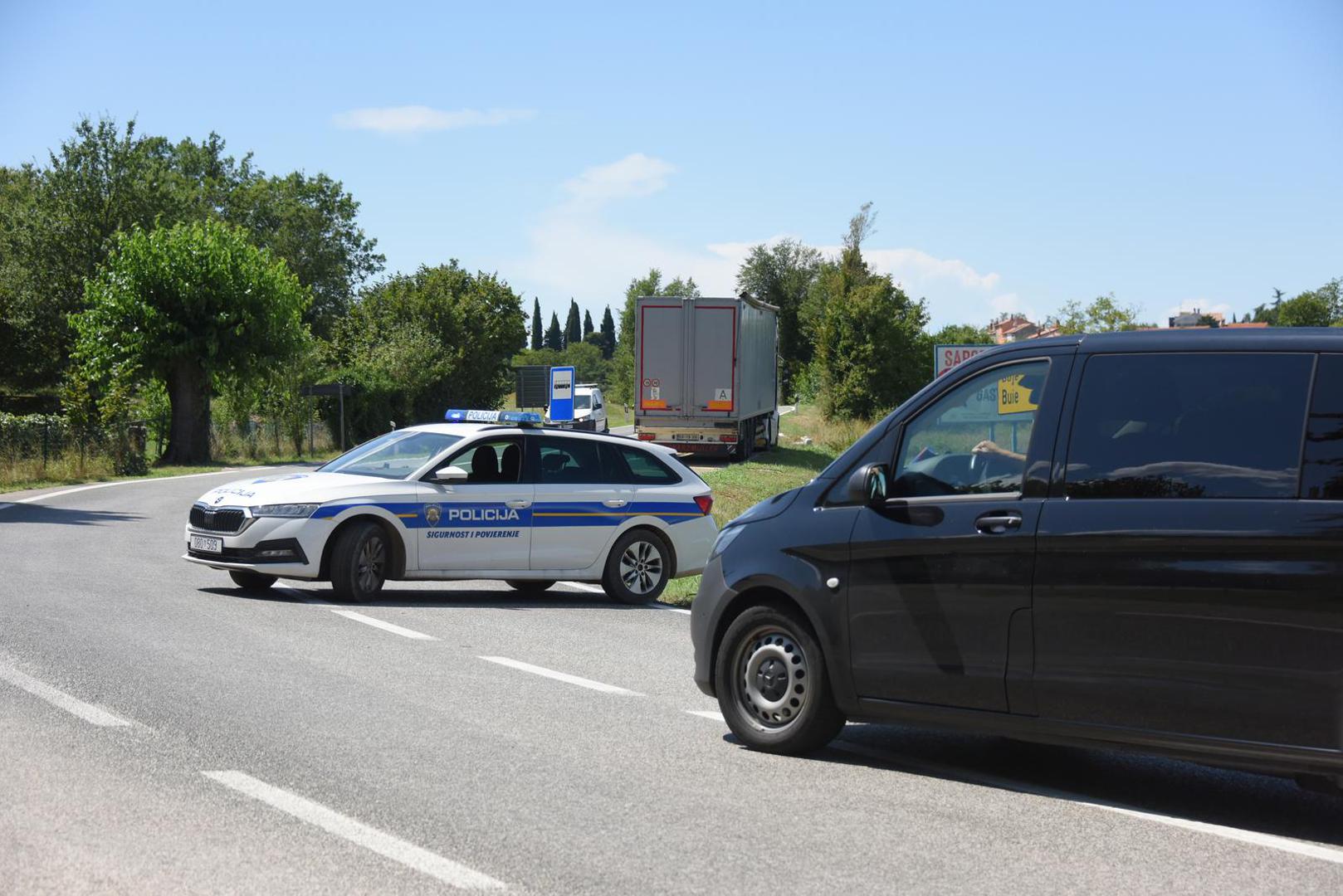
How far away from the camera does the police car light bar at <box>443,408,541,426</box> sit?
1408cm

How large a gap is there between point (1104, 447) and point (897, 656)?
1344 millimetres

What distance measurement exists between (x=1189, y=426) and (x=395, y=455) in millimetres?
9165

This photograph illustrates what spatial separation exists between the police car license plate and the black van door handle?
27.6 feet

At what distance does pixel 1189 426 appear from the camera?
5.86m

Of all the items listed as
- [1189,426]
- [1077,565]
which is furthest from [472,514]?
[1189,426]

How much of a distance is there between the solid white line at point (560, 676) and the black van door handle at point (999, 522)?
3.07 m

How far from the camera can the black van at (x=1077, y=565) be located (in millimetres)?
5492

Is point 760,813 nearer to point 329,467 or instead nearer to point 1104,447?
point 1104,447

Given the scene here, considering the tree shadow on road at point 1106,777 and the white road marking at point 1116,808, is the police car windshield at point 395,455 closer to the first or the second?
the tree shadow on road at point 1106,777

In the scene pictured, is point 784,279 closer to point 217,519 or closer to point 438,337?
point 438,337

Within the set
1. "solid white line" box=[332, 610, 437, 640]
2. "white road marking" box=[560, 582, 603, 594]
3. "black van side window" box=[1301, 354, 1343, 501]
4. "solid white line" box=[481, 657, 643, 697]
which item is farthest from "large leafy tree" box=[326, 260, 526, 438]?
"black van side window" box=[1301, 354, 1343, 501]

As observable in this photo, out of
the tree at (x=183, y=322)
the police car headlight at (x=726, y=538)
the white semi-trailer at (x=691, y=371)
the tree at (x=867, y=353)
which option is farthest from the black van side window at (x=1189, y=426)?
the tree at (x=867, y=353)

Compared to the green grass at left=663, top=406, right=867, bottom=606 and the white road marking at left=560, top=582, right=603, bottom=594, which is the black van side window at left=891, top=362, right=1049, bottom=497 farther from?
the white road marking at left=560, top=582, right=603, bottom=594

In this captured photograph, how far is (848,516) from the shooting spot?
6887 millimetres
